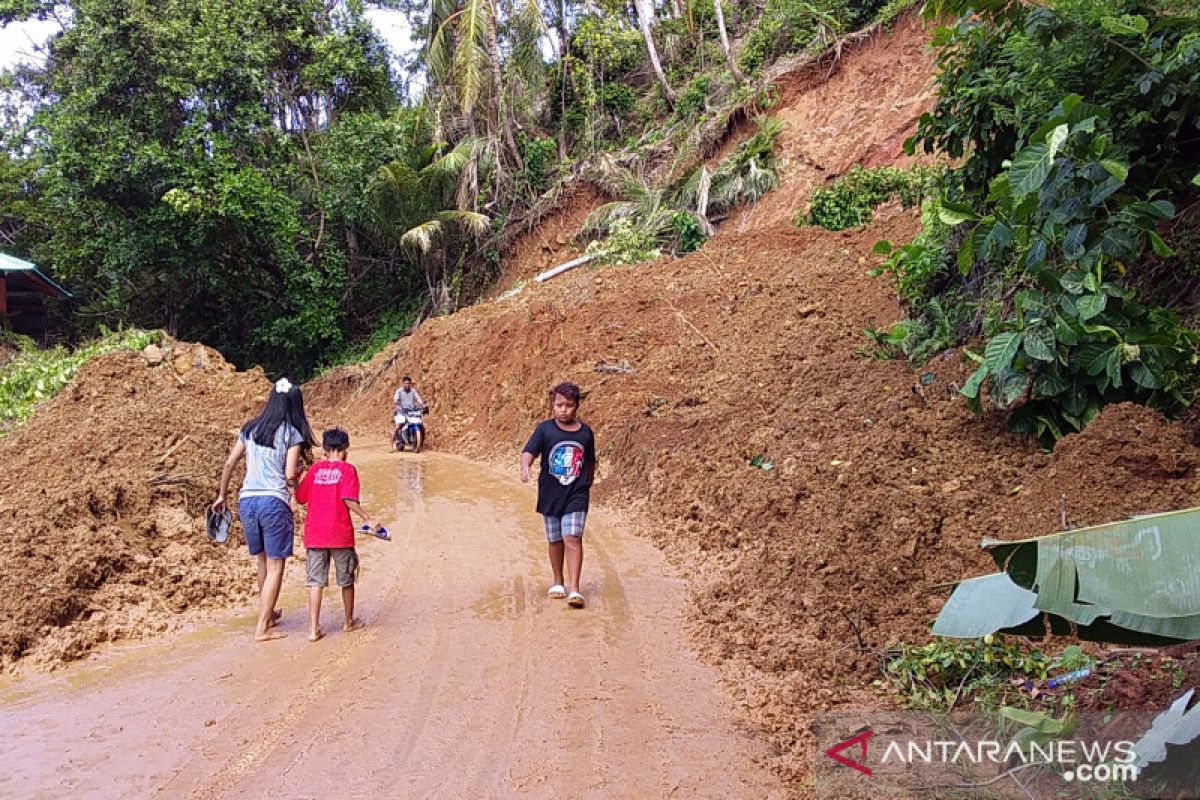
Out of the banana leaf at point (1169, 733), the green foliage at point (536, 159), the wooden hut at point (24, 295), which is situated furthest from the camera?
the green foliage at point (536, 159)

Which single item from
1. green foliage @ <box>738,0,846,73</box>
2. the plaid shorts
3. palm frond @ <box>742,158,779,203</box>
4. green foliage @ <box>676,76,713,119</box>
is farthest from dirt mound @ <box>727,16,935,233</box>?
the plaid shorts

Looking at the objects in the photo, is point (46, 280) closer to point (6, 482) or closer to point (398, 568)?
point (6, 482)

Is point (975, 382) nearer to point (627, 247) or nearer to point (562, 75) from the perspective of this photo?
point (627, 247)

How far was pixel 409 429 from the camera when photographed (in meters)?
16.4

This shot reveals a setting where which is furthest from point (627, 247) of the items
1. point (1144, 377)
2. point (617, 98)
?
point (1144, 377)

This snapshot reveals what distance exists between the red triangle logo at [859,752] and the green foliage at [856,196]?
14.4m

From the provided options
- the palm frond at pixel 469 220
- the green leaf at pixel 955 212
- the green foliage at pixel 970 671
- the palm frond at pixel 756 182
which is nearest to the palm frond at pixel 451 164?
the palm frond at pixel 469 220

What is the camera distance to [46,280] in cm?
2566

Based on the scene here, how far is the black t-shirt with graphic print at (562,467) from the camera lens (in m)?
6.46

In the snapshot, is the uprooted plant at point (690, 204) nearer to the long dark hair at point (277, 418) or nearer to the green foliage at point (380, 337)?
the green foliage at point (380, 337)

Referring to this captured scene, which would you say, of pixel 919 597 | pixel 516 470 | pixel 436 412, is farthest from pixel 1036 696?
pixel 436 412

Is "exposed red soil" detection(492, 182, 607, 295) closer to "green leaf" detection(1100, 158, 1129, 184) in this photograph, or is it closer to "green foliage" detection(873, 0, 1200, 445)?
"green foliage" detection(873, 0, 1200, 445)

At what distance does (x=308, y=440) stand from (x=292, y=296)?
2195 cm

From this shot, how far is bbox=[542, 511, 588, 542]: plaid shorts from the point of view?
6.47 metres
